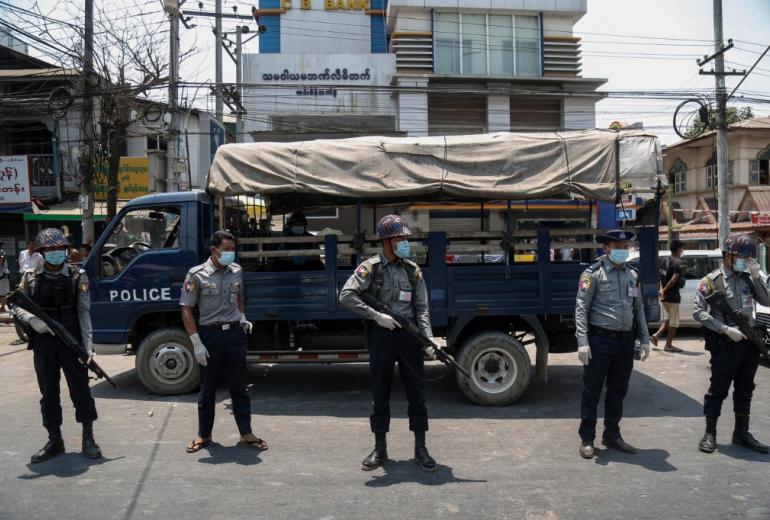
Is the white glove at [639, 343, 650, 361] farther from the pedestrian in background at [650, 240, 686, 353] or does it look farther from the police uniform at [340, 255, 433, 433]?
the pedestrian in background at [650, 240, 686, 353]

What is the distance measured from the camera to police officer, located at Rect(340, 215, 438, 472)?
4676 millimetres

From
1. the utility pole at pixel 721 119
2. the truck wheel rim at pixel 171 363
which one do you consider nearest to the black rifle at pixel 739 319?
the truck wheel rim at pixel 171 363

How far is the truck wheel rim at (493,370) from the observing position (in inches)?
249

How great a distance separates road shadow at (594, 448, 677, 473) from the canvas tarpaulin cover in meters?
2.50

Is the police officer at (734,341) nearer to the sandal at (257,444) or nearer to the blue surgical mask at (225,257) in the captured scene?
the sandal at (257,444)

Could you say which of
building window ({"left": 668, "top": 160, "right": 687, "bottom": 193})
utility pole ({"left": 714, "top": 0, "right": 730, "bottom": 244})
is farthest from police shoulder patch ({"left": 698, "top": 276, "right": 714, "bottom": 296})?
building window ({"left": 668, "top": 160, "right": 687, "bottom": 193})

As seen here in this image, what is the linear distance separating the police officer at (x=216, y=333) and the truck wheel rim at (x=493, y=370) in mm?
2349

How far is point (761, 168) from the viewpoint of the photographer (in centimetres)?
2780

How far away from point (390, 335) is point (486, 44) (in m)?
19.7

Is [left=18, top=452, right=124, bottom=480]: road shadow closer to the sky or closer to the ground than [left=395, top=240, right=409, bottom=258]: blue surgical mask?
closer to the ground

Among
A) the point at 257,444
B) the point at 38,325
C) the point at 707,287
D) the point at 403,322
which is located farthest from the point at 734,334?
the point at 38,325

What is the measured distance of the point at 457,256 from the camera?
25.8ft

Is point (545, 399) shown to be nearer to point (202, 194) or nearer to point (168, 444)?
point (168, 444)

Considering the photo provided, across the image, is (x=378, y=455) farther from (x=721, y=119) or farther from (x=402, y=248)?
(x=721, y=119)
